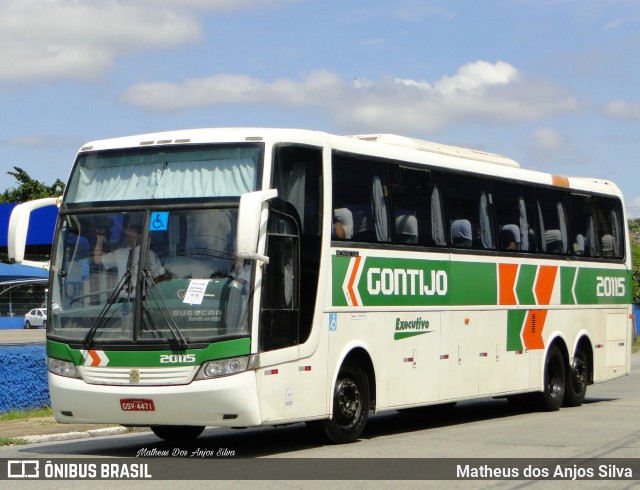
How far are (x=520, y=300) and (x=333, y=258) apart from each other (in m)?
5.48

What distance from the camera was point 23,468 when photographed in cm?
1190

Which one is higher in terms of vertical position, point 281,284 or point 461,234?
point 461,234

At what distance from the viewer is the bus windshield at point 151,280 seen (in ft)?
40.6

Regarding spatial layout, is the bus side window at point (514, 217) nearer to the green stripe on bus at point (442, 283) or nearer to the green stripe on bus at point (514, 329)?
the green stripe on bus at point (442, 283)

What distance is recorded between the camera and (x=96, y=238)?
1309cm

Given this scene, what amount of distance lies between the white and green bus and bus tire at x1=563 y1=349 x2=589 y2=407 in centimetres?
345

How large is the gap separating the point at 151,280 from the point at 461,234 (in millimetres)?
5683

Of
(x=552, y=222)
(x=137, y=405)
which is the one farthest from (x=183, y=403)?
(x=552, y=222)

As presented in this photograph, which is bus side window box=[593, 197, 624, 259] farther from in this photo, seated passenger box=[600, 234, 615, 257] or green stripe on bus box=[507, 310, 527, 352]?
green stripe on bus box=[507, 310, 527, 352]

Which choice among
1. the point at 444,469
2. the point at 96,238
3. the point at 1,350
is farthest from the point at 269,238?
the point at 1,350

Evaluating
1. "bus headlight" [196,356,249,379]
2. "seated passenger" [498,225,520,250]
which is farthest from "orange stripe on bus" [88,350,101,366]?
"seated passenger" [498,225,520,250]

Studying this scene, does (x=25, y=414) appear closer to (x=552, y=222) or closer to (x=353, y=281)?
(x=353, y=281)

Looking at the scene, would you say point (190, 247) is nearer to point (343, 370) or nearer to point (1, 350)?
point (343, 370)

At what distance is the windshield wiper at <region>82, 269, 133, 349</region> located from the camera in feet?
41.7
